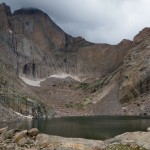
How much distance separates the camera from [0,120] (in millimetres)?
152500

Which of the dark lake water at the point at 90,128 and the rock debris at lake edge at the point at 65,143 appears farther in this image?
the dark lake water at the point at 90,128

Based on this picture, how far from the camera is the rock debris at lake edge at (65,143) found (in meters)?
35.6

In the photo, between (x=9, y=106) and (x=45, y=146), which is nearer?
(x=45, y=146)

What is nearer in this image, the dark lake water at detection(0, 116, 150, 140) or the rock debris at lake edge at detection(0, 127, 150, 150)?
the rock debris at lake edge at detection(0, 127, 150, 150)

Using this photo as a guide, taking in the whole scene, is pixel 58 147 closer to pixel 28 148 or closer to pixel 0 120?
pixel 28 148

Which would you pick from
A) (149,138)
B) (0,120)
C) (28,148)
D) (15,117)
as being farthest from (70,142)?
(15,117)

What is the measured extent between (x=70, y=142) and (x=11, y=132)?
856cm

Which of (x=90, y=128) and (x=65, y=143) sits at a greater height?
(x=90, y=128)

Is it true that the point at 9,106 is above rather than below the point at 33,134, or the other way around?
above

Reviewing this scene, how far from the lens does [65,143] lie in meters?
37.0

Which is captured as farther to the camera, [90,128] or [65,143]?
[90,128]

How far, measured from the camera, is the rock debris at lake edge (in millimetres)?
35625

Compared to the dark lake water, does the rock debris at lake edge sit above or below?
below

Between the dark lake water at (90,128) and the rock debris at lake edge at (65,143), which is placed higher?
the dark lake water at (90,128)
